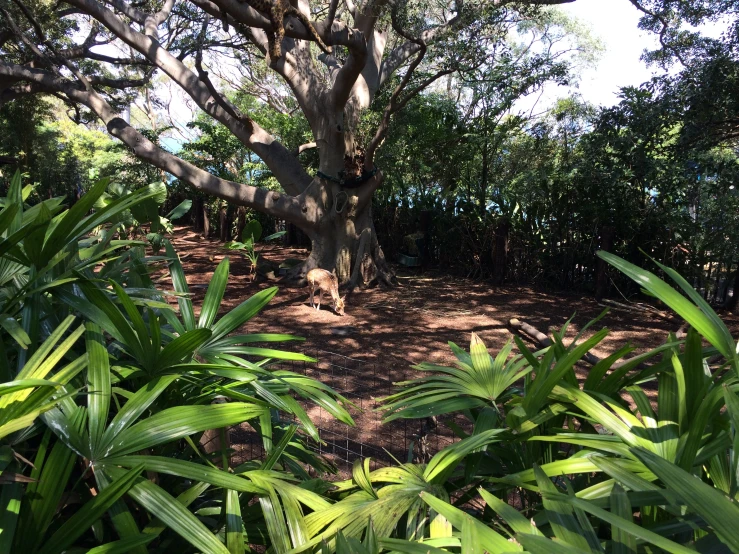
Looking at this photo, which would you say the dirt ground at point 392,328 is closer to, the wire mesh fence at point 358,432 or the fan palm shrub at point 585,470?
the wire mesh fence at point 358,432

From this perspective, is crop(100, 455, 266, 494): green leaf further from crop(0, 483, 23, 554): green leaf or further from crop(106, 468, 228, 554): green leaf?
crop(0, 483, 23, 554): green leaf

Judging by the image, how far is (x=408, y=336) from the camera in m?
7.00

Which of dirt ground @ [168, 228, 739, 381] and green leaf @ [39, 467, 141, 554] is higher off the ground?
green leaf @ [39, 467, 141, 554]

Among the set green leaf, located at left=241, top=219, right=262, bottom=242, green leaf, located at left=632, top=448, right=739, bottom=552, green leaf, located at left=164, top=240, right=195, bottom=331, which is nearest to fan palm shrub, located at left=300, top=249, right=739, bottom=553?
green leaf, located at left=632, top=448, right=739, bottom=552

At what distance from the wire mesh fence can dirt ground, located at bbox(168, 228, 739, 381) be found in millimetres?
401

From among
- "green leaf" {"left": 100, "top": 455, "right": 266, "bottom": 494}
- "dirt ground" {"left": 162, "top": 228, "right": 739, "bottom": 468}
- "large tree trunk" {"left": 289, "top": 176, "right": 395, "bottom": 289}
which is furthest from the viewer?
"large tree trunk" {"left": 289, "top": 176, "right": 395, "bottom": 289}

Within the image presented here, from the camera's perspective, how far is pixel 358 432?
4395 millimetres

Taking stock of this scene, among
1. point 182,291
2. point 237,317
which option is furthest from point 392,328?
point 237,317

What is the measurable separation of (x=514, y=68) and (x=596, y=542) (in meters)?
9.04

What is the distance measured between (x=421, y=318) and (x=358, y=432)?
11.7 feet

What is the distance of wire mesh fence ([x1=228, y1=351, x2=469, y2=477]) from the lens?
153 inches

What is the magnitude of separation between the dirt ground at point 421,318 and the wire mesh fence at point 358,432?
0.40 metres

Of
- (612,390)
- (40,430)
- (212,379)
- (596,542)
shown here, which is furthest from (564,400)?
(40,430)

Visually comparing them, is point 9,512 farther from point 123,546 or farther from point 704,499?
point 704,499
